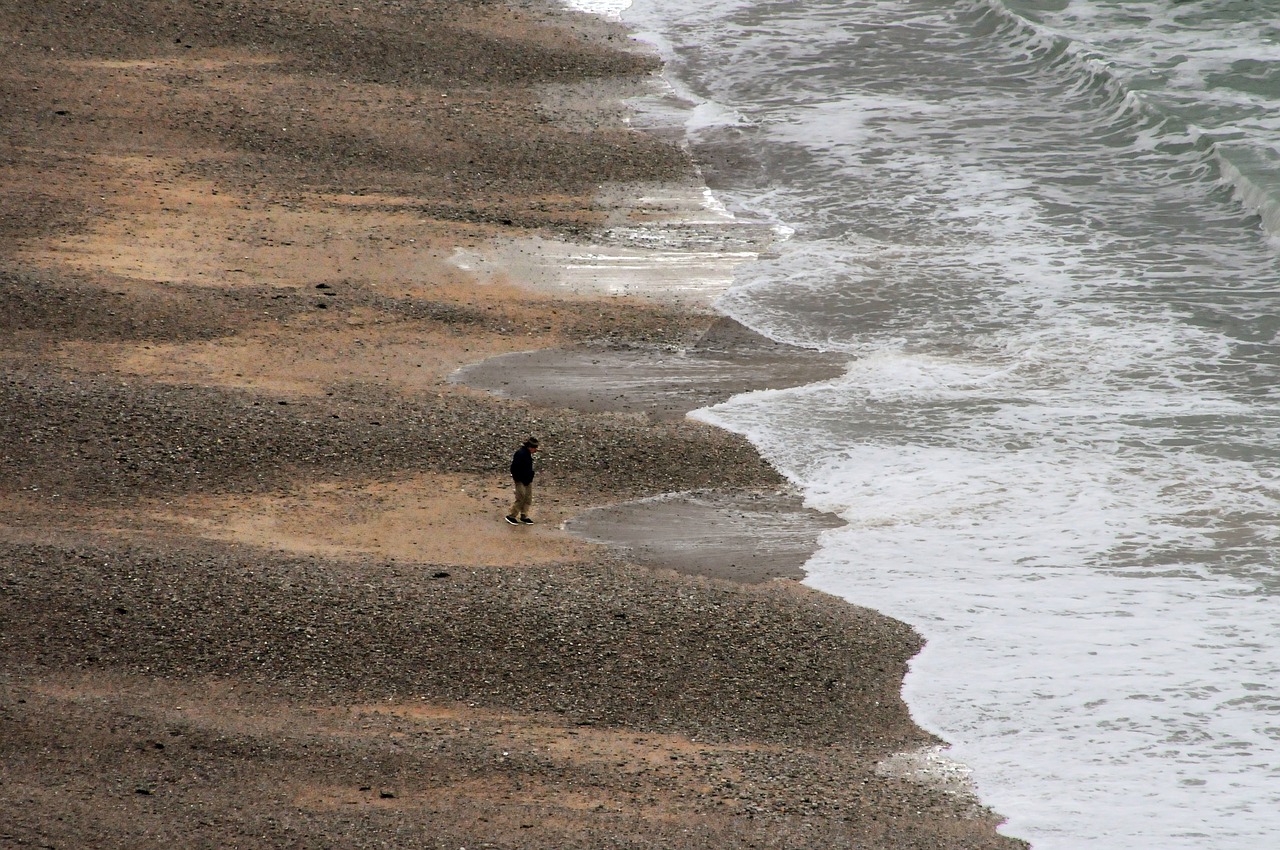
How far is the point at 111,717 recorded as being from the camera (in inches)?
375

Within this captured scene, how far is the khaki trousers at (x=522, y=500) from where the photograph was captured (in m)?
12.8

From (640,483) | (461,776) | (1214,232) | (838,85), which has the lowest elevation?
(461,776)

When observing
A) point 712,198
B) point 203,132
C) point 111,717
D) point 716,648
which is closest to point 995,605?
point 716,648

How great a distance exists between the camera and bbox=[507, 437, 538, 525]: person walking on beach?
12.7 metres

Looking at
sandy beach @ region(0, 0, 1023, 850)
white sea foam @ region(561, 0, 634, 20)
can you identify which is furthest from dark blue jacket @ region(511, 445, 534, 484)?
white sea foam @ region(561, 0, 634, 20)

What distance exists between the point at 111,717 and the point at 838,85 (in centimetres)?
2037

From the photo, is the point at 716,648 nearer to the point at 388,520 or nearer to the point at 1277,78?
the point at 388,520

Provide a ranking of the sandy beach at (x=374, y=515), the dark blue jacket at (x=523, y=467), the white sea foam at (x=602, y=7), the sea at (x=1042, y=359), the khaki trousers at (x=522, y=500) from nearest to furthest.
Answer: the sandy beach at (x=374, y=515) < the sea at (x=1042, y=359) < the dark blue jacket at (x=523, y=467) < the khaki trousers at (x=522, y=500) < the white sea foam at (x=602, y=7)

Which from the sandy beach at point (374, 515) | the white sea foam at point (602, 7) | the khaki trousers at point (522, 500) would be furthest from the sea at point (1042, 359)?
the khaki trousers at point (522, 500)

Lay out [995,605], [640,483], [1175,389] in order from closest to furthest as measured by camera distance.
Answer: [995,605]
[640,483]
[1175,389]

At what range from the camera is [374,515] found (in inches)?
508

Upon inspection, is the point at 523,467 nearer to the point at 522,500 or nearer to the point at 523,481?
the point at 523,481

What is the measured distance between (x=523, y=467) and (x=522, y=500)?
1.19 feet

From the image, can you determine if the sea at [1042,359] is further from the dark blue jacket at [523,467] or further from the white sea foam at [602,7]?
the dark blue jacket at [523,467]
